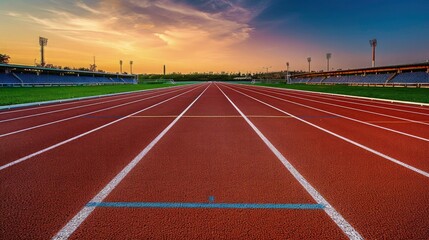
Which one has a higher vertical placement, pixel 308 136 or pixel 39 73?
pixel 39 73

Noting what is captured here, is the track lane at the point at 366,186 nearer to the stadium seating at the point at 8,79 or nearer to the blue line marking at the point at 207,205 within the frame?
the blue line marking at the point at 207,205

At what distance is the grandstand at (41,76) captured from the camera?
44.1m

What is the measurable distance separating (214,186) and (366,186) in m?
2.08

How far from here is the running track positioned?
111 inches

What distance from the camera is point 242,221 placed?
292 centimetres

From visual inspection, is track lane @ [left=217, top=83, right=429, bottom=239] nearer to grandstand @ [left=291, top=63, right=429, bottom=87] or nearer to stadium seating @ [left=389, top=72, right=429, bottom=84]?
grandstand @ [left=291, top=63, right=429, bottom=87]

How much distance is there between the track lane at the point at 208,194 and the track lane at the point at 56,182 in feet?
1.17

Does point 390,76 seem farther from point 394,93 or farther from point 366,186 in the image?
point 366,186

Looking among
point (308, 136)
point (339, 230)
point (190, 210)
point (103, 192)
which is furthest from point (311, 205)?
point (308, 136)

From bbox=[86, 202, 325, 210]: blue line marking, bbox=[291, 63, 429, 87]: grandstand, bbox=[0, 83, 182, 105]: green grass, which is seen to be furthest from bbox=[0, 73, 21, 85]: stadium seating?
bbox=[291, 63, 429, 87]: grandstand

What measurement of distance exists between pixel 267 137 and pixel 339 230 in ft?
14.8

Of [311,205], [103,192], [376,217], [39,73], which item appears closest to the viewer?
[376,217]

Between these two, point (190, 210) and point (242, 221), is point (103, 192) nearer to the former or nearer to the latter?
point (190, 210)

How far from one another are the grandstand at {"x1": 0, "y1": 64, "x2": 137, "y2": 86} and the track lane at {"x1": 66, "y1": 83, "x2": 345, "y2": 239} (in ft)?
147
